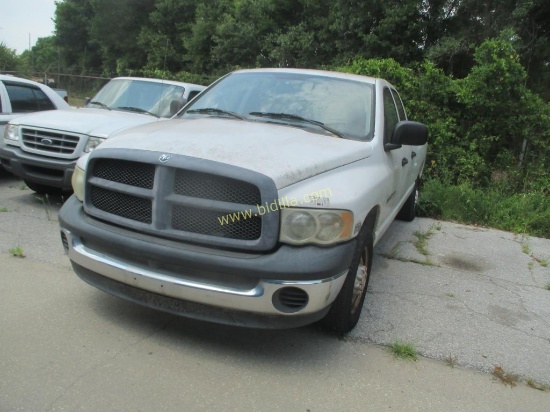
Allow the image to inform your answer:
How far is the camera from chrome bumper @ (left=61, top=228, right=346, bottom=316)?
2.53 metres

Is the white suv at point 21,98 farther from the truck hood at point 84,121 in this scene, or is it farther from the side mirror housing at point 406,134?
the side mirror housing at point 406,134

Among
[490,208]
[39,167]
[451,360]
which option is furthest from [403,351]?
[39,167]

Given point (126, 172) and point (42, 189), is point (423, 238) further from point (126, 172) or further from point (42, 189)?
point (42, 189)

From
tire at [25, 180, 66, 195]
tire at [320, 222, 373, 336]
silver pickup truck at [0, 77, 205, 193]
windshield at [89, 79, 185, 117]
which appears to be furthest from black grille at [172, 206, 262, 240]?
windshield at [89, 79, 185, 117]

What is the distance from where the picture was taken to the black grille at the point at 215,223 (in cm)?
258

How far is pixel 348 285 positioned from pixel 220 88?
7.49 feet

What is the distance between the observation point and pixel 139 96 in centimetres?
716

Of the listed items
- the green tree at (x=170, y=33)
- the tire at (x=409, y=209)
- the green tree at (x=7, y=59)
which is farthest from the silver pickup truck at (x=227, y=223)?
the green tree at (x=7, y=59)

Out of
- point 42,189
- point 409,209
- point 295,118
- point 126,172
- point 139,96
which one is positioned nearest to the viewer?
point 126,172

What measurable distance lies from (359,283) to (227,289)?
1104 mm

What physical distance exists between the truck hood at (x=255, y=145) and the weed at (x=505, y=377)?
1644 mm

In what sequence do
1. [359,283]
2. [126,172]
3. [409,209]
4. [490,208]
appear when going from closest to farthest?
[126,172] < [359,283] < [409,209] < [490,208]

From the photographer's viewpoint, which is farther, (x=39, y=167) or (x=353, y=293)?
(x=39, y=167)

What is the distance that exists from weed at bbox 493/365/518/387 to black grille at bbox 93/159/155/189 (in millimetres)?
2438
